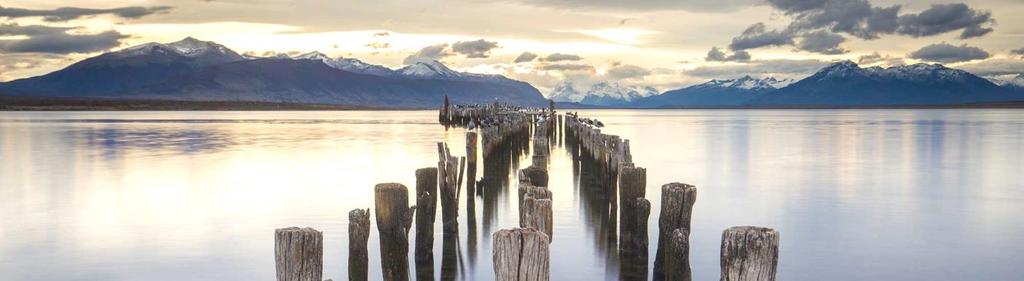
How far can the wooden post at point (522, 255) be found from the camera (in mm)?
4770

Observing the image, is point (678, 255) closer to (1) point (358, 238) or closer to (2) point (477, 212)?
Answer: (1) point (358, 238)

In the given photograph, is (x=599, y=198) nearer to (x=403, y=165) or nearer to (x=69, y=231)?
(x=69, y=231)

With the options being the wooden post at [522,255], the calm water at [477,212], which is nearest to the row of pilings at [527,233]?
the wooden post at [522,255]

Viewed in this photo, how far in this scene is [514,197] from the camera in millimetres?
17406

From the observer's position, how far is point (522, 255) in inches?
189

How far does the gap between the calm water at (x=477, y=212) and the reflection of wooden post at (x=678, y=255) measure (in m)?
2.77

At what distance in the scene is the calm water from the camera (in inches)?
444

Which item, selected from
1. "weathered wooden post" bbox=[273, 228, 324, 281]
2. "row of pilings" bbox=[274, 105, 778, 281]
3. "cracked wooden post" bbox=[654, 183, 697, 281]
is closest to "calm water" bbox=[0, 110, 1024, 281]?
"row of pilings" bbox=[274, 105, 778, 281]

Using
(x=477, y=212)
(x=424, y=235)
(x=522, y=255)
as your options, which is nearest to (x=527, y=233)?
(x=522, y=255)

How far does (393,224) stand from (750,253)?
4.39 m

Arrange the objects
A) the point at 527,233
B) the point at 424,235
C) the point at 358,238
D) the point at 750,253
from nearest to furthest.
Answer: the point at 527,233 → the point at 750,253 → the point at 358,238 → the point at 424,235

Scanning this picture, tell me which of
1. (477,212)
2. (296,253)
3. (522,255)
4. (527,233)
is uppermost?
(527,233)

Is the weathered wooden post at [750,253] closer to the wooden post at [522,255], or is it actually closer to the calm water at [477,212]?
the wooden post at [522,255]

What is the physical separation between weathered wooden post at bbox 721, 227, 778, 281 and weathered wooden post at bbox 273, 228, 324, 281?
2.76 meters
